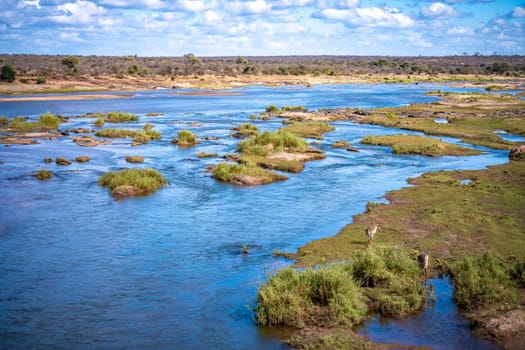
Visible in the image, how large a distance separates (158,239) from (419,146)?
2260 centimetres

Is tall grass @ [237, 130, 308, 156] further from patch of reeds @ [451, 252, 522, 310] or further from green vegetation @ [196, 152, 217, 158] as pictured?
patch of reeds @ [451, 252, 522, 310]

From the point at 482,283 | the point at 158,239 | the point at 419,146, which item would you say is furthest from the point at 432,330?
the point at 419,146

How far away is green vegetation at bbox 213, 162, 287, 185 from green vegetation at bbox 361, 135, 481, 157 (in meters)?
11.4

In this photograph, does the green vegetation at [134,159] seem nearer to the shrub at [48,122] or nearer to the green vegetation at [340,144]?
the green vegetation at [340,144]

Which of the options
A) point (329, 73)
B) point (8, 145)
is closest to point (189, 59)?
point (329, 73)

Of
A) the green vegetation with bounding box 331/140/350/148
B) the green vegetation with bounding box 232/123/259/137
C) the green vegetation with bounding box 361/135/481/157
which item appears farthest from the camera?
the green vegetation with bounding box 232/123/259/137

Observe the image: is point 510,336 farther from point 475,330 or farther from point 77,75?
point 77,75

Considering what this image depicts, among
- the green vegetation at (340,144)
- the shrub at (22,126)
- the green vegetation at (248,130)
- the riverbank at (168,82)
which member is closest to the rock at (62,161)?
the green vegetation at (248,130)

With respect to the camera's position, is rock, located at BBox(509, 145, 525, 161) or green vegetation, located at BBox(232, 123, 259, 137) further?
green vegetation, located at BBox(232, 123, 259, 137)

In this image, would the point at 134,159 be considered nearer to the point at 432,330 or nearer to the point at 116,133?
the point at 116,133

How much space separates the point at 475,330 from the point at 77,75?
94674 mm

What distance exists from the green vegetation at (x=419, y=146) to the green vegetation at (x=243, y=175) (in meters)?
11.4

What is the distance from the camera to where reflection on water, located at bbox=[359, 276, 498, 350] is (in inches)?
441

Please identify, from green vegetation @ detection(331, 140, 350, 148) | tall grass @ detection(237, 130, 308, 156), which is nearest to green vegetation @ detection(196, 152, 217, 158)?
tall grass @ detection(237, 130, 308, 156)
